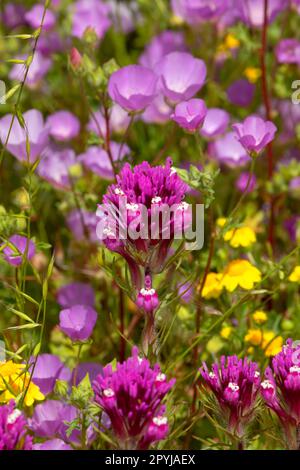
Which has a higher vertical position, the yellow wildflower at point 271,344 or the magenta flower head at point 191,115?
the magenta flower head at point 191,115

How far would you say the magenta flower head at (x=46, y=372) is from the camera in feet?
3.53

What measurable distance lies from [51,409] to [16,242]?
0.76 feet

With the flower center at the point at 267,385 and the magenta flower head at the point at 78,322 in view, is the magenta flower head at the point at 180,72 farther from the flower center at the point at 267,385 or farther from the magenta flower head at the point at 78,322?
the flower center at the point at 267,385

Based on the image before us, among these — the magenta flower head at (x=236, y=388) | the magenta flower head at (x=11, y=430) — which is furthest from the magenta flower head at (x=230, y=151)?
the magenta flower head at (x=11, y=430)

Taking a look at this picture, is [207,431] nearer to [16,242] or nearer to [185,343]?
[185,343]

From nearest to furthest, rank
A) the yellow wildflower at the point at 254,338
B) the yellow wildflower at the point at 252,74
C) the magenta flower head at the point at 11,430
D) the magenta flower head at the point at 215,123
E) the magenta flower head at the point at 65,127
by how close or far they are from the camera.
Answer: the magenta flower head at the point at 11,430 < the yellow wildflower at the point at 254,338 < the magenta flower head at the point at 215,123 < the magenta flower head at the point at 65,127 < the yellow wildflower at the point at 252,74

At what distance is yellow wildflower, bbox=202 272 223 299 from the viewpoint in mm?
1175

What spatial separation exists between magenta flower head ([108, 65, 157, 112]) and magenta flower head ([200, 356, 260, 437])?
16.0 inches

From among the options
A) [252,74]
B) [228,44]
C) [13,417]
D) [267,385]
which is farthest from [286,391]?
[228,44]

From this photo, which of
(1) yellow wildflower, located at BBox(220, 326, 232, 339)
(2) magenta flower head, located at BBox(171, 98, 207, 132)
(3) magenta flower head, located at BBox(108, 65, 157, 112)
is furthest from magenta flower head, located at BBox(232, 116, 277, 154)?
(1) yellow wildflower, located at BBox(220, 326, 232, 339)

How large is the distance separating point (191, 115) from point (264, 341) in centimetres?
33

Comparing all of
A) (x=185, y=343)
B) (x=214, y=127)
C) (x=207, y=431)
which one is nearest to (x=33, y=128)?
(x=214, y=127)

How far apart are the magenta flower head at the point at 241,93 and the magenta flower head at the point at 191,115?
562 mm

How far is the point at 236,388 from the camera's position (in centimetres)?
87
